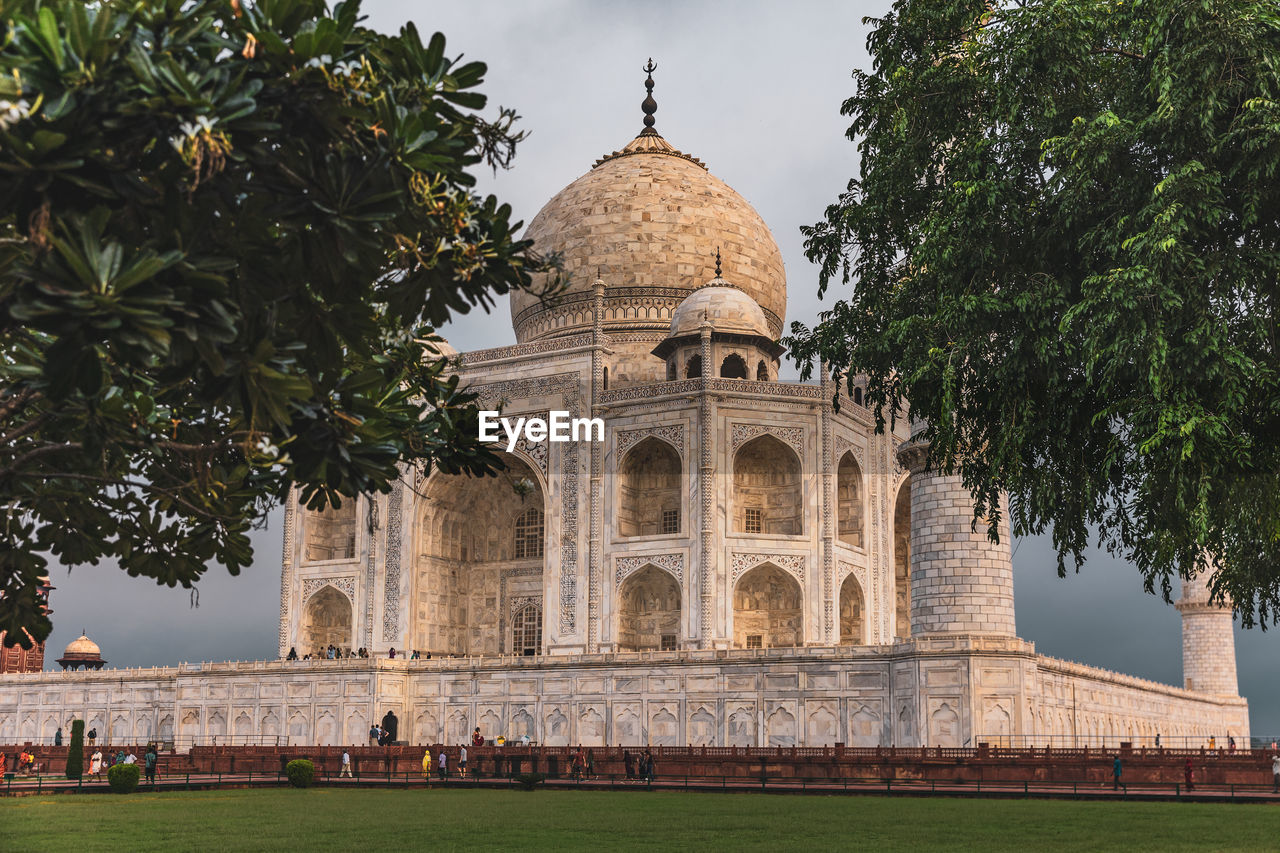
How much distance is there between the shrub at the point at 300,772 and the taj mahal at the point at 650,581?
7827mm

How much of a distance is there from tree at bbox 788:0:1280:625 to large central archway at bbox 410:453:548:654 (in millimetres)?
24862

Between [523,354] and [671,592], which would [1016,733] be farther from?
[523,354]

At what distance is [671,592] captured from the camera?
35125 millimetres

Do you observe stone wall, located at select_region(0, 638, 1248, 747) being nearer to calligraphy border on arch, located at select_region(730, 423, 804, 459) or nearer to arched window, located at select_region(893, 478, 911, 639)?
calligraphy border on arch, located at select_region(730, 423, 804, 459)

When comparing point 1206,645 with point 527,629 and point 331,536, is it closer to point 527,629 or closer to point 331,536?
point 527,629

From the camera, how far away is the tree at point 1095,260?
11.4 meters

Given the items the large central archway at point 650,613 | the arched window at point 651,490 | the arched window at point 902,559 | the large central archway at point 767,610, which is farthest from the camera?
the arched window at point 902,559

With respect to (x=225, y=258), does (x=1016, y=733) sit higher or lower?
lower

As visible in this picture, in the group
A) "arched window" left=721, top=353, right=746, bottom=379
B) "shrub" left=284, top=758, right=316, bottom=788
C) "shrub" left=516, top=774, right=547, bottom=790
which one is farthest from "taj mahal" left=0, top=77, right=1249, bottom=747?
A: "shrub" left=284, top=758, right=316, bottom=788

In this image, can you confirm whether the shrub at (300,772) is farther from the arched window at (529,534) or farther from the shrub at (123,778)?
the arched window at (529,534)

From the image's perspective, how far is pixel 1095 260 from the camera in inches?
503

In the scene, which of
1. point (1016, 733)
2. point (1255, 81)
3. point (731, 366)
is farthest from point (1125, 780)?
point (731, 366)

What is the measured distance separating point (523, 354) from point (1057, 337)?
2528 cm

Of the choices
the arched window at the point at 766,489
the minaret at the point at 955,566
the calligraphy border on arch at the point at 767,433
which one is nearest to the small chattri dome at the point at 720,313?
the calligraphy border on arch at the point at 767,433
